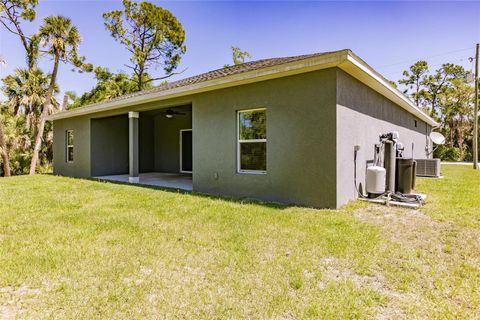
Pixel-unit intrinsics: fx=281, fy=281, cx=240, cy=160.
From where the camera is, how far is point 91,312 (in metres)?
2.21

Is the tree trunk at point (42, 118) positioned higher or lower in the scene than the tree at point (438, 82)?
lower

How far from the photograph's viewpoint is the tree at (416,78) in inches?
1238

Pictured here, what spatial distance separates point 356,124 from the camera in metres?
6.50

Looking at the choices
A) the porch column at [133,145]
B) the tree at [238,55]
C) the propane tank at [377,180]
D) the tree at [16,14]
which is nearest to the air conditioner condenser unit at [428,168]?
the propane tank at [377,180]

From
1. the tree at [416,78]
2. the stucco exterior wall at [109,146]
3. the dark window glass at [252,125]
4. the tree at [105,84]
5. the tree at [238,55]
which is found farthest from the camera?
the tree at [416,78]

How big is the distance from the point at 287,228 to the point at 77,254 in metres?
2.87

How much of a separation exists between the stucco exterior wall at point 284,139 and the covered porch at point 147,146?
11.4 ft

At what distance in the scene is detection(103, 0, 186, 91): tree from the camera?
2139 centimetres

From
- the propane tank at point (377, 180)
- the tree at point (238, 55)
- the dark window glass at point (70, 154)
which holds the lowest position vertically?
the propane tank at point (377, 180)

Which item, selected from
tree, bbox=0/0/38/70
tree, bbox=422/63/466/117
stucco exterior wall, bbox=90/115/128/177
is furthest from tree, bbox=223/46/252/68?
tree, bbox=422/63/466/117

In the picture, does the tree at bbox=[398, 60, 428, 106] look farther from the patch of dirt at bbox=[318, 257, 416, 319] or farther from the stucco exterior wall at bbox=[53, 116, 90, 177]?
the patch of dirt at bbox=[318, 257, 416, 319]

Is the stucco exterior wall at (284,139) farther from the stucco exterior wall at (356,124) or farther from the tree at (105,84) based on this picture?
the tree at (105,84)

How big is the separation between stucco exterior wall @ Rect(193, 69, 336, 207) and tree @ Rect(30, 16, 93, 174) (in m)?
12.1

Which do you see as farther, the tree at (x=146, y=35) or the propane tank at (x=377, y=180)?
the tree at (x=146, y=35)
